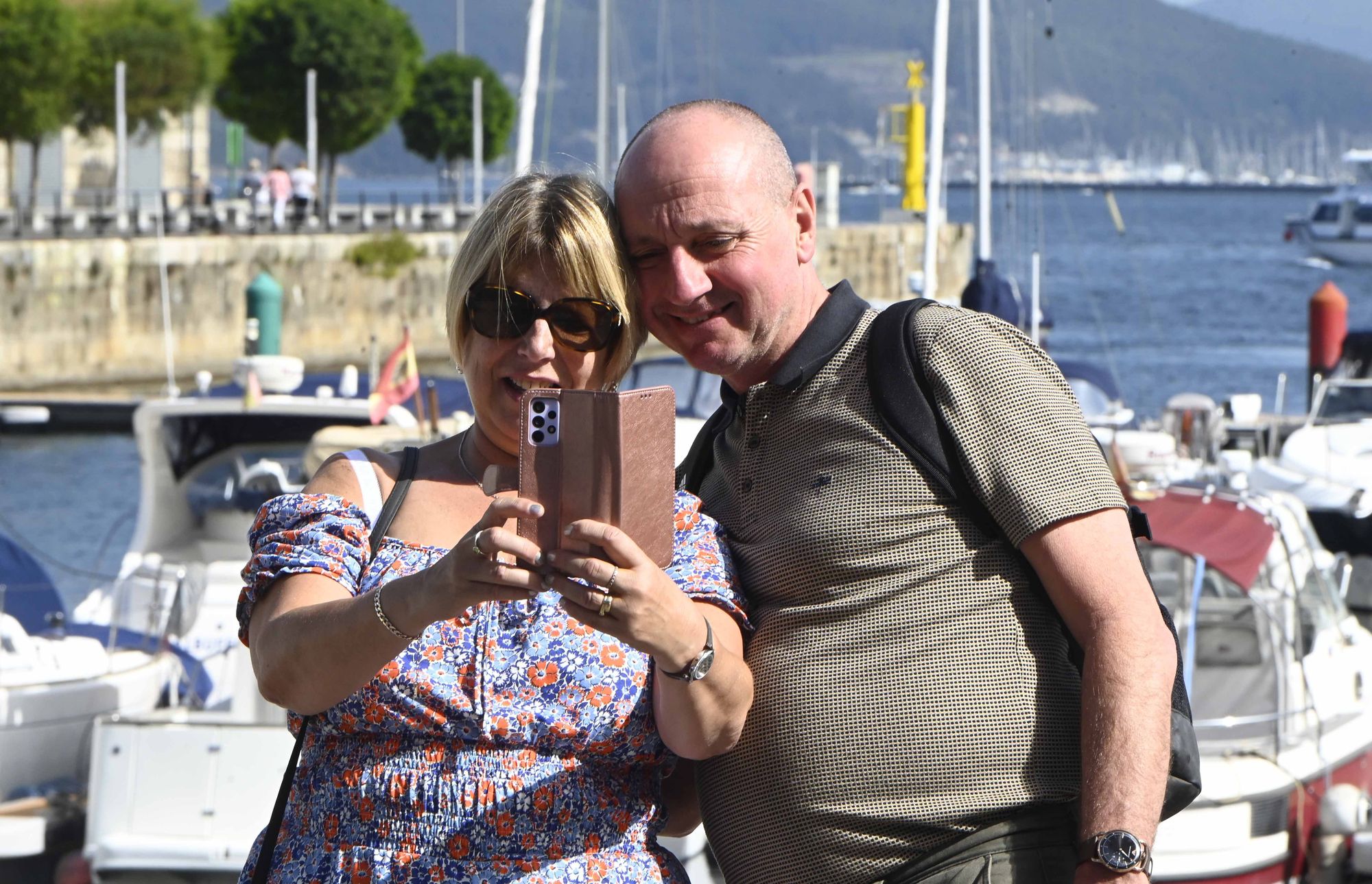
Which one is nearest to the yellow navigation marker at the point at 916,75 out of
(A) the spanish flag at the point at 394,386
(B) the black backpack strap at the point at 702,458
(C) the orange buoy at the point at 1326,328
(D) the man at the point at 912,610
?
(C) the orange buoy at the point at 1326,328

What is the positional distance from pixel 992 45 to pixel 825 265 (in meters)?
23.6

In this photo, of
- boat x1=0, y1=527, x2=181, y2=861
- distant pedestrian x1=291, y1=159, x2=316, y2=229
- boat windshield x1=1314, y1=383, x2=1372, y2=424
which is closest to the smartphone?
boat x1=0, y1=527, x2=181, y2=861

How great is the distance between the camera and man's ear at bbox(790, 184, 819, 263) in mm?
2859

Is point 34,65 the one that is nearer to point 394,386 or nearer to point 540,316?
point 394,386

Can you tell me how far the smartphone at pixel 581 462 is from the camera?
2.12m

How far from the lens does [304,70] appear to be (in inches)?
1933

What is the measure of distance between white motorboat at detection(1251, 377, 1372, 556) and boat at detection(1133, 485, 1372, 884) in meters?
5.46

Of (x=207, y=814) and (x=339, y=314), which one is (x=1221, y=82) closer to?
(x=339, y=314)

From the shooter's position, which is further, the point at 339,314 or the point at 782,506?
the point at 339,314

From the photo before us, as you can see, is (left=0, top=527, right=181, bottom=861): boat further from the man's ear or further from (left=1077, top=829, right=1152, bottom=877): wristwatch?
(left=1077, top=829, right=1152, bottom=877): wristwatch

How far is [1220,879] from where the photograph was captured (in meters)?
6.59

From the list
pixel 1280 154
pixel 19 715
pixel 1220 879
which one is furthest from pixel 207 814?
pixel 1280 154

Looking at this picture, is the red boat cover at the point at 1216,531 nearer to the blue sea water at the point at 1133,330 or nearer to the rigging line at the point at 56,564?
the rigging line at the point at 56,564

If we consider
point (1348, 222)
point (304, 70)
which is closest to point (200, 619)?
point (304, 70)
